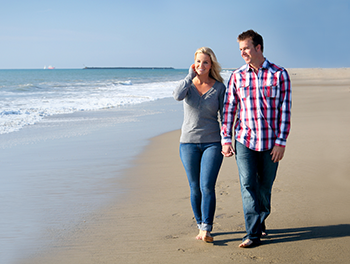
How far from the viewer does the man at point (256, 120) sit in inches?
113

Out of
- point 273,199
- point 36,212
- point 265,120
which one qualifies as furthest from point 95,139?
point 265,120

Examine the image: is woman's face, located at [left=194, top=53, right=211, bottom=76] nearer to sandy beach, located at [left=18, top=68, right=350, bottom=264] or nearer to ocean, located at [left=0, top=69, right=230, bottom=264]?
sandy beach, located at [left=18, top=68, right=350, bottom=264]

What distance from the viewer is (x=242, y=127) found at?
299cm

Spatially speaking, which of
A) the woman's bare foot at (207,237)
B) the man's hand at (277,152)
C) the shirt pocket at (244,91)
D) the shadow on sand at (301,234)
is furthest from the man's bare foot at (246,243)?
the shirt pocket at (244,91)

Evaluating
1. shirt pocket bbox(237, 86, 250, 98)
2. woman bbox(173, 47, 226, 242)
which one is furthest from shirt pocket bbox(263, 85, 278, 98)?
woman bbox(173, 47, 226, 242)

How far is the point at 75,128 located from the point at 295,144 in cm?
588

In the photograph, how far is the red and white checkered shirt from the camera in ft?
9.36

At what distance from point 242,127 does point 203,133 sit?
391mm

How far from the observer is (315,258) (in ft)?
9.36

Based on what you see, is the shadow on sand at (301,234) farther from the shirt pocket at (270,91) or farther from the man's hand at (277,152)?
the shirt pocket at (270,91)

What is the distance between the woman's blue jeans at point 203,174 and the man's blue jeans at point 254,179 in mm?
231

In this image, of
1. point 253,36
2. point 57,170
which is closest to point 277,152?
point 253,36

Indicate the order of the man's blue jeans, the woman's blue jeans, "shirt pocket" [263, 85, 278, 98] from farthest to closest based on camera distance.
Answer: the woman's blue jeans < the man's blue jeans < "shirt pocket" [263, 85, 278, 98]

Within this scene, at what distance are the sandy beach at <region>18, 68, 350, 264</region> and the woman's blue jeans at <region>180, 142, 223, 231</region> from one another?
0.26m
